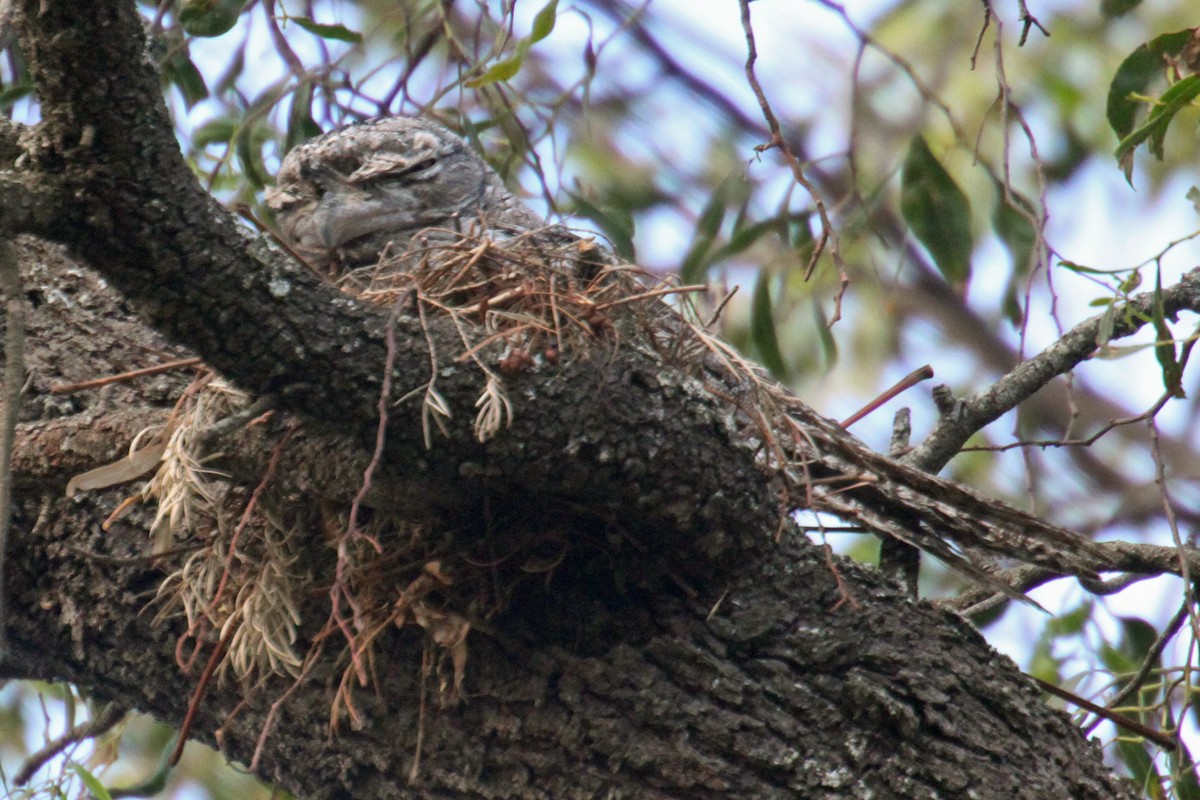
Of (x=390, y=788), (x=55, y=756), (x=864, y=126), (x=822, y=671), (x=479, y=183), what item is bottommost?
(x=55, y=756)

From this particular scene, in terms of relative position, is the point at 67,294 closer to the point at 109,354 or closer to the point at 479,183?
the point at 109,354

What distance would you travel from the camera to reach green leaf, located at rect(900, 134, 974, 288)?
9.22 feet

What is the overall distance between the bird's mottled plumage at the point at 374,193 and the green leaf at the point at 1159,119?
1.14m

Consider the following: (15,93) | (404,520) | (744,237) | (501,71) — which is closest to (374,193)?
(15,93)

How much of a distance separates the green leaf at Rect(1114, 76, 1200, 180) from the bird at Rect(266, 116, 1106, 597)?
0.53 metres

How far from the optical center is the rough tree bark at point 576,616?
1528 millimetres

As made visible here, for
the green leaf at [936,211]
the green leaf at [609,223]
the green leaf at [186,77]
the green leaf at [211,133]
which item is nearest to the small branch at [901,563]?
the green leaf at [936,211]

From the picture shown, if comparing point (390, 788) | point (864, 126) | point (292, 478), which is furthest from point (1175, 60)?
point (864, 126)

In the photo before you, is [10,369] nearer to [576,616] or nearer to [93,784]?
[576,616]

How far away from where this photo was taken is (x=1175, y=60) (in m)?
1.91

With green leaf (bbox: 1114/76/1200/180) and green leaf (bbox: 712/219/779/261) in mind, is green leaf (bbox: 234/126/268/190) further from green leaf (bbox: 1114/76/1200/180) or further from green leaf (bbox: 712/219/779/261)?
green leaf (bbox: 1114/76/1200/180)

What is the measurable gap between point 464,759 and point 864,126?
14.2ft

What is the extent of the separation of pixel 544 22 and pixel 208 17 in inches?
36.9

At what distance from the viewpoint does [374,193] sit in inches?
107
